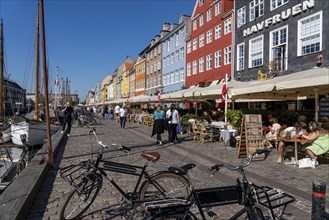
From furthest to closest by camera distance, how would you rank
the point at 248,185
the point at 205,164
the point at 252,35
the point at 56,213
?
the point at 252,35
the point at 205,164
the point at 56,213
the point at 248,185

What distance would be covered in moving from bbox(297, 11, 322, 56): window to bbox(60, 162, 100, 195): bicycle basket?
1709 cm

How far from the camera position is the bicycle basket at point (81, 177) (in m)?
4.45

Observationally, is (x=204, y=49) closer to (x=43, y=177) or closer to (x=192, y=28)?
(x=192, y=28)

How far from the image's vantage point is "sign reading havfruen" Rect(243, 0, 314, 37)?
18.8m

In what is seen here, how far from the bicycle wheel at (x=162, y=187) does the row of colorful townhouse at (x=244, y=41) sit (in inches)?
620

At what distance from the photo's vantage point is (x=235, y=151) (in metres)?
11.8

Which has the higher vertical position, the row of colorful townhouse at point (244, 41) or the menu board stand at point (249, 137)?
the row of colorful townhouse at point (244, 41)

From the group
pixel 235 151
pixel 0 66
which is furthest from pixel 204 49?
pixel 235 151

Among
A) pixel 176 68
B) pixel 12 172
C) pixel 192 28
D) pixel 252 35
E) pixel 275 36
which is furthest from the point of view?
pixel 176 68

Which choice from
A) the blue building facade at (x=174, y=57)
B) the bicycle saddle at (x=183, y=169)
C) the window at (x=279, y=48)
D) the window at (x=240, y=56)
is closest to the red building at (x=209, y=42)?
the window at (x=240, y=56)

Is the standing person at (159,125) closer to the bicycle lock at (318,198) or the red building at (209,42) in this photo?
the bicycle lock at (318,198)

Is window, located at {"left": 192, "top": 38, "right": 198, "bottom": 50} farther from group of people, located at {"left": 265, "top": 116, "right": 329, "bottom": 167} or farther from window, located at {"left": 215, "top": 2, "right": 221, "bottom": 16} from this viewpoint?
group of people, located at {"left": 265, "top": 116, "right": 329, "bottom": 167}

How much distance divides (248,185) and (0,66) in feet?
85.5

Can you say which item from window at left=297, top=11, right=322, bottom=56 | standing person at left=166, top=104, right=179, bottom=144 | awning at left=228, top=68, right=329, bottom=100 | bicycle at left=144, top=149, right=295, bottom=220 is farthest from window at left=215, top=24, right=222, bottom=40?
bicycle at left=144, top=149, right=295, bottom=220
